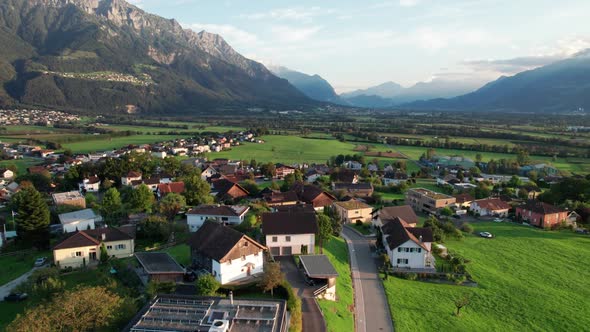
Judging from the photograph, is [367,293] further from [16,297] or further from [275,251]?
[16,297]

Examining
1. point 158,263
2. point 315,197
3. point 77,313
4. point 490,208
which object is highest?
point 77,313

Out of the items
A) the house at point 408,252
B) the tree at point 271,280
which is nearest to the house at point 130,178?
the house at point 408,252

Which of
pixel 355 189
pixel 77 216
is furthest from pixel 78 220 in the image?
pixel 355 189

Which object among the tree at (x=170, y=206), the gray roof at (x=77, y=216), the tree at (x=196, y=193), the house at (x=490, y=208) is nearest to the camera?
the gray roof at (x=77, y=216)

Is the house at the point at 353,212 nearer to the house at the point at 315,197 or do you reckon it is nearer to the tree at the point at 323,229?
the house at the point at 315,197

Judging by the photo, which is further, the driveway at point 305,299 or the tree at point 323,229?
the tree at point 323,229

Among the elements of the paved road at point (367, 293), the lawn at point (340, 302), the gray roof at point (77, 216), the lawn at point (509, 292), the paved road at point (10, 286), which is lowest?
the lawn at point (509, 292)
